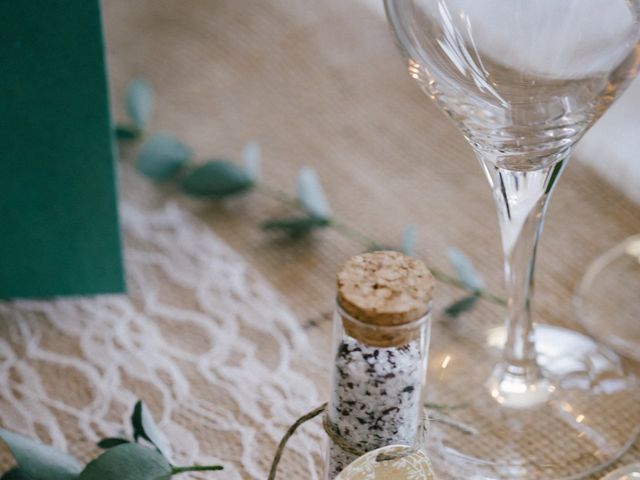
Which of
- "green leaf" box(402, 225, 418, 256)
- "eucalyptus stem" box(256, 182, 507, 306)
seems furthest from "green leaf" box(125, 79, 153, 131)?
"green leaf" box(402, 225, 418, 256)

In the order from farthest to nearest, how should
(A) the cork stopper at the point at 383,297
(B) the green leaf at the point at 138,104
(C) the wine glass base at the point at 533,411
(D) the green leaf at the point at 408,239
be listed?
(B) the green leaf at the point at 138,104 → (D) the green leaf at the point at 408,239 → (C) the wine glass base at the point at 533,411 → (A) the cork stopper at the point at 383,297

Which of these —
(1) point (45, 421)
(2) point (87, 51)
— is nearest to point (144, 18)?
(2) point (87, 51)

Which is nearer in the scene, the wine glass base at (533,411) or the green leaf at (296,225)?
the wine glass base at (533,411)

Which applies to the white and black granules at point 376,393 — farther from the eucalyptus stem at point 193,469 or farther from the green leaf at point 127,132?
the green leaf at point 127,132

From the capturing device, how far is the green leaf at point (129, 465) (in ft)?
1.40

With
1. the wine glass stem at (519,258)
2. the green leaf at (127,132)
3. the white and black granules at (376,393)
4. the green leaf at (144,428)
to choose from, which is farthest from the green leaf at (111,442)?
the green leaf at (127,132)

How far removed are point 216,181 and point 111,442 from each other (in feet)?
0.82

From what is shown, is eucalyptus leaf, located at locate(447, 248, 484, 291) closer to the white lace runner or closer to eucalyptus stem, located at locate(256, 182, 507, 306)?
eucalyptus stem, located at locate(256, 182, 507, 306)

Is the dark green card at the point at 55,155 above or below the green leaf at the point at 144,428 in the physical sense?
above

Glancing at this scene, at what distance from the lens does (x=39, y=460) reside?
448mm

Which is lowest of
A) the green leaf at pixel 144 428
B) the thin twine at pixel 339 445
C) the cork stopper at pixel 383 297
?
the green leaf at pixel 144 428

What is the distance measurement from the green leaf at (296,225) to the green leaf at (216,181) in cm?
4

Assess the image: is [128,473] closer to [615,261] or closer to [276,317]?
[276,317]

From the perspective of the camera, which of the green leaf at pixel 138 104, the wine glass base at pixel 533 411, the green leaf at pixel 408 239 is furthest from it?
the green leaf at pixel 138 104
